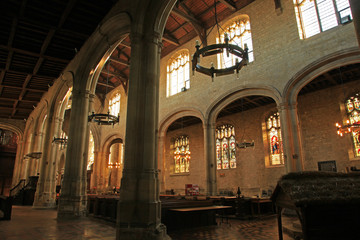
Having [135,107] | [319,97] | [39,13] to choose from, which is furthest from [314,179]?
[319,97]

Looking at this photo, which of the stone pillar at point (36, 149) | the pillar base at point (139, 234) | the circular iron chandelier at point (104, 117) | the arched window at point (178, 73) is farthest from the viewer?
the stone pillar at point (36, 149)

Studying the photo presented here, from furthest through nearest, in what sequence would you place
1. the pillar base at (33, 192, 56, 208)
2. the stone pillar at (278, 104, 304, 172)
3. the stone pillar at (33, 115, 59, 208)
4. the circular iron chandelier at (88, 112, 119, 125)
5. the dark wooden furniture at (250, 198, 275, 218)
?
the stone pillar at (33, 115, 59, 208) → the pillar base at (33, 192, 56, 208) → the circular iron chandelier at (88, 112, 119, 125) → the stone pillar at (278, 104, 304, 172) → the dark wooden furniture at (250, 198, 275, 218)

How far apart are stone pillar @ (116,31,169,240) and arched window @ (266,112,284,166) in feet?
36.5

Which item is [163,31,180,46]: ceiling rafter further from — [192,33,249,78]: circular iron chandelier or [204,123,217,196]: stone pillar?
[192,33,249,78]: circular iron chandelier

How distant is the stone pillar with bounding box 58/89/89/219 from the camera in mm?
9203

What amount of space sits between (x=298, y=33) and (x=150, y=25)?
764 cm

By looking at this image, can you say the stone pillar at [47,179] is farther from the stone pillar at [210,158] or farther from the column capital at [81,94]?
the stone pillar at [210,158]

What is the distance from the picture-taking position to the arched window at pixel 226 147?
17.7 m

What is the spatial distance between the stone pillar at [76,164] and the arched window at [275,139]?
10879mm

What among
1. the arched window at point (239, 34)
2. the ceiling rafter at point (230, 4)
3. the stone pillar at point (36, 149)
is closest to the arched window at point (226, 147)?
the arched window at point (239, 34)

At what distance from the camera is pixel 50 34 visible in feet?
34.8

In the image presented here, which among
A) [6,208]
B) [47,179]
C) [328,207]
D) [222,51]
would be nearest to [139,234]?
[328,207]

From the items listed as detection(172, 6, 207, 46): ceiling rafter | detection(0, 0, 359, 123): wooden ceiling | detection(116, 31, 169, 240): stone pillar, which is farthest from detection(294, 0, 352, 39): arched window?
detection(116, 31, 169, 240): stone pillar

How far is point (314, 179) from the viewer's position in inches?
136
